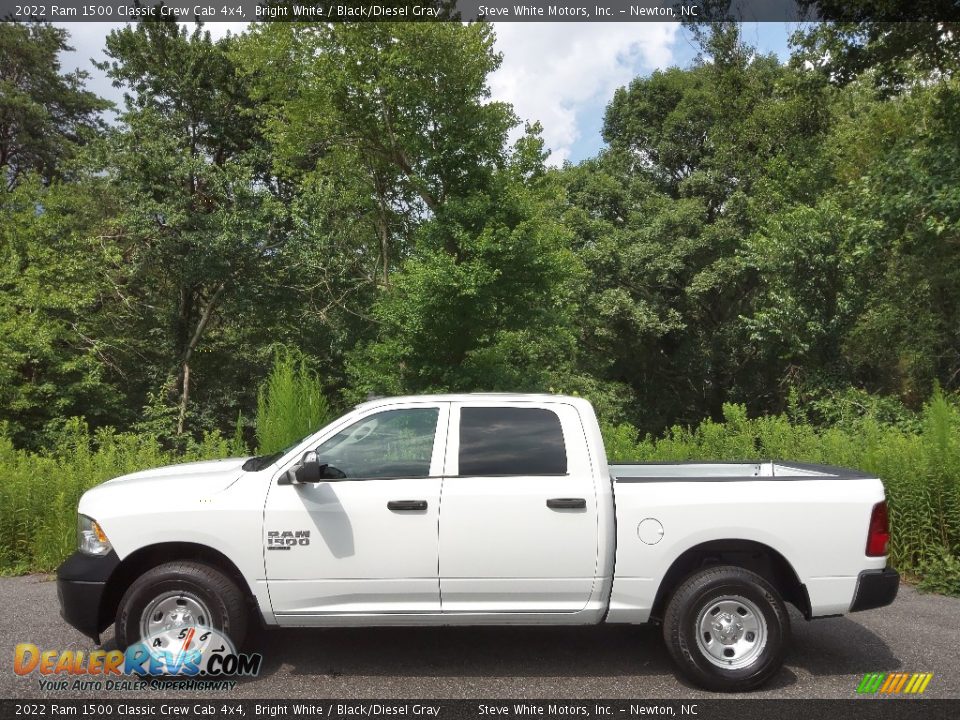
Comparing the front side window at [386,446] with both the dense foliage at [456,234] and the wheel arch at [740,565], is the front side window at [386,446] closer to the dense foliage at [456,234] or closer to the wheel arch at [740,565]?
the wheel arch at [740,565]

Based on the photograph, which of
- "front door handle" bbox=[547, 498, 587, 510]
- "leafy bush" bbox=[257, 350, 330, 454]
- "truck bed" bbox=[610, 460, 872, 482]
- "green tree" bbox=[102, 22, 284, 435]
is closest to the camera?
"front door handle" bbox=[547, 498, 587, 510]

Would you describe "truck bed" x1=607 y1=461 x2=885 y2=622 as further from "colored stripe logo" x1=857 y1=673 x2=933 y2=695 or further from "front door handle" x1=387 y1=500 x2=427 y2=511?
"front door handle" x1=387 y1=500 x2=427 y2=511

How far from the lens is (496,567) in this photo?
5020mm

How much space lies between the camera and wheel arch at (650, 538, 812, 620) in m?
5.15

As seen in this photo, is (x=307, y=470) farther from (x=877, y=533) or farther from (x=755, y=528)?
(x=877, y=533)

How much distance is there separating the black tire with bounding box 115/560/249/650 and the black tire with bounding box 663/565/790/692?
288 centimetres

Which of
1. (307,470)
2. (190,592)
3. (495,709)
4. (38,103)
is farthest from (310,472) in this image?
(38,103)

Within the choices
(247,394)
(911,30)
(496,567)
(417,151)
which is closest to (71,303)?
(247,394)

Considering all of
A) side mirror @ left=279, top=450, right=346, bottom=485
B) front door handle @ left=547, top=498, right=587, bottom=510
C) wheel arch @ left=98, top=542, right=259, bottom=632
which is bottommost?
wheel arch @ left=98, top=542, right=259, bottom=632

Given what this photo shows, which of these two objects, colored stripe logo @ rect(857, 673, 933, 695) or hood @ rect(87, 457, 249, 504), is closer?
colored stripe logo @ rect(857, 673, 933, 695)

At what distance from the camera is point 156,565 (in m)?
5.28

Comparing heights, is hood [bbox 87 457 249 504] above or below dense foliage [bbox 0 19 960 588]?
below

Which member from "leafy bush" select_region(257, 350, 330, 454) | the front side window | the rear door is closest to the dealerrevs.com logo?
the front side window

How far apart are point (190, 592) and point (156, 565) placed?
0.40 metres
